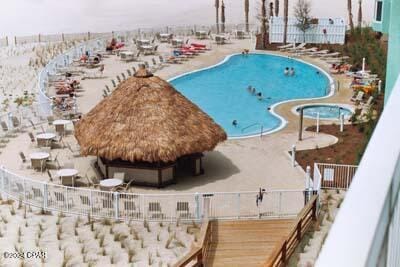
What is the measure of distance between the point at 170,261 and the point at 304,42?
28.4 meters

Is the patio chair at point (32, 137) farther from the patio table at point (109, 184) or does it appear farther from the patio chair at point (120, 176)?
the patio table at point (109, 184)

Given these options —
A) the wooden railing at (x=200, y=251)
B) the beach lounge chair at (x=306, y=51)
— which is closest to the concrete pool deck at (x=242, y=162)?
the wooden railing at (x=200, y=251)

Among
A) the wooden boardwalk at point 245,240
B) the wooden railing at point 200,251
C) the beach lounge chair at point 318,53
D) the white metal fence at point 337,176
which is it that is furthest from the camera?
the beach lounge chair at point 318,53

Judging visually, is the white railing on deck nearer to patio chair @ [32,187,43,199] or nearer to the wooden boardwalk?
the wooden boardwalk

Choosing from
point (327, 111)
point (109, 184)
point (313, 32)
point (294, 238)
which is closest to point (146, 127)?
point (109, 184)

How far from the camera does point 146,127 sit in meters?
15.2

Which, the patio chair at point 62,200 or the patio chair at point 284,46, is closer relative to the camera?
the patio chair at point 62,200

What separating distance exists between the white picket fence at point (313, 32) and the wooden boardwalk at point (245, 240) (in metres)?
25.8

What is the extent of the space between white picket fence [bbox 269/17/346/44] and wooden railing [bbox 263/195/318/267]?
25633 mm

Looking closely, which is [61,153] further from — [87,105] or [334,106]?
[334,106]

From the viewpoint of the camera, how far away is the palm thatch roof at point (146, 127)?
14.7 meters

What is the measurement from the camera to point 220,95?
90.7 ft

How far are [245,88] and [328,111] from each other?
6.05 meters

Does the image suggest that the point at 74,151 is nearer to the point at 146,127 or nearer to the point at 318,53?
the point at 146,127
